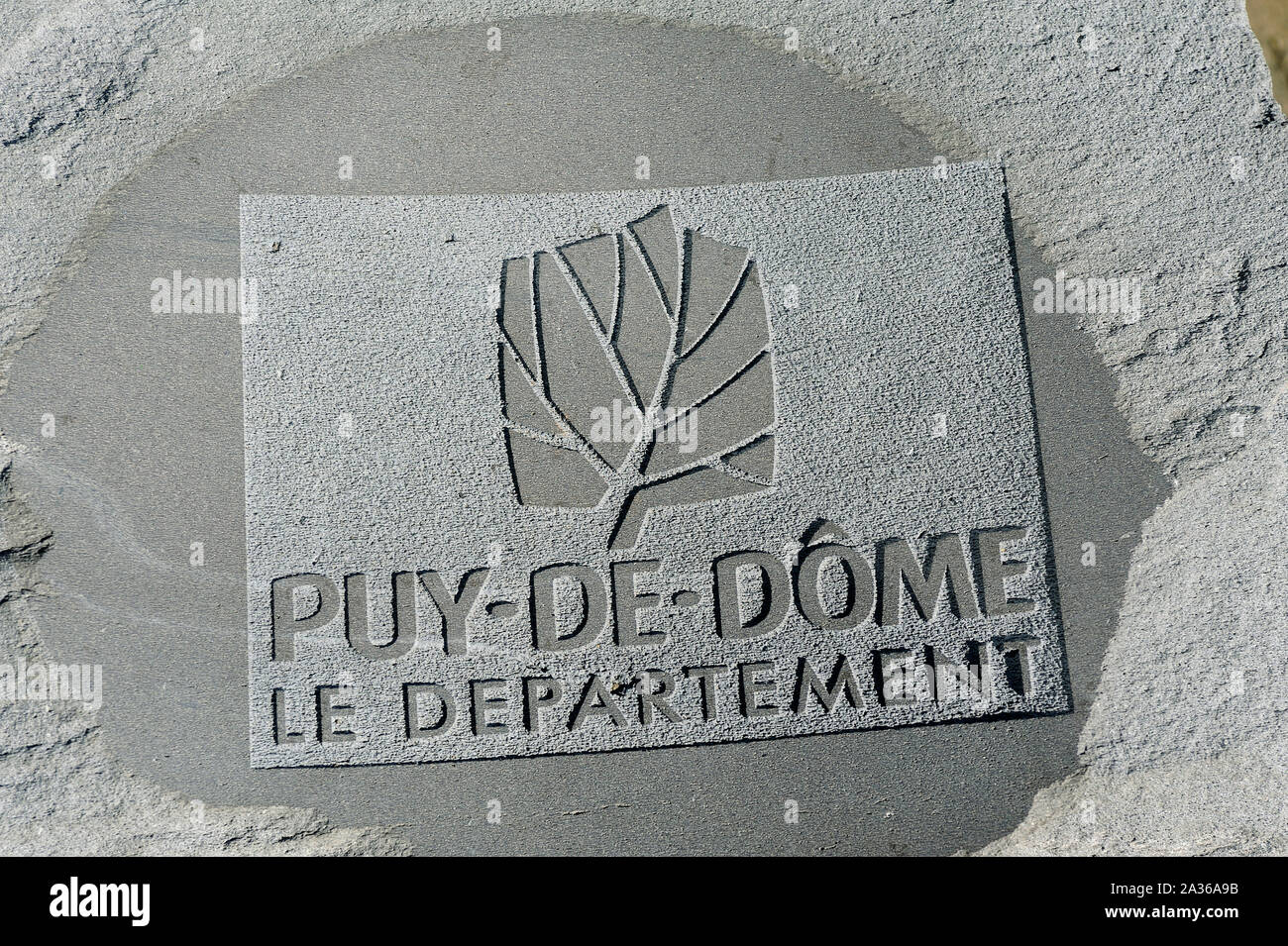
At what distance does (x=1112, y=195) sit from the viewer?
110 inches

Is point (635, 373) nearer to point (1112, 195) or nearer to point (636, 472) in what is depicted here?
point (636, 472)

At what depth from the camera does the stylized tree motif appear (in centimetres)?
268

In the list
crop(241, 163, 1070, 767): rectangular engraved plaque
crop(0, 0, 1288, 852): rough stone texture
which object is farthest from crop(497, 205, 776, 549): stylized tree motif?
crop(0, 0, 1288, 852): rough stone texture

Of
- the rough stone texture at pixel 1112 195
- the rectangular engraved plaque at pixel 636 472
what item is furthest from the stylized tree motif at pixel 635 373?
the rough stone texture at pixel 1112 195

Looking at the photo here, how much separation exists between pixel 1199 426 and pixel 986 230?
891 millimetres

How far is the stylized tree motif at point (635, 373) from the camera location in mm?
2678

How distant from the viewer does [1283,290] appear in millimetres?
2748

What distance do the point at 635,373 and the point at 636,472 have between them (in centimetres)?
31

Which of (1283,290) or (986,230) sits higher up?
(986,230)

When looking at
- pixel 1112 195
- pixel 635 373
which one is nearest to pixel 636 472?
pixel 635 373

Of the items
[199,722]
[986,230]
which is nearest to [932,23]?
[986,230]

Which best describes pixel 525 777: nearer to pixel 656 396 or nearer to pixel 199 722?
pixel 199 722

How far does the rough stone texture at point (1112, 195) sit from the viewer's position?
102 inches

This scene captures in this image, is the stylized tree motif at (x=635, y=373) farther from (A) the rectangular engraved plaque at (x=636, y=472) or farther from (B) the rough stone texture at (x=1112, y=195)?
(B) the rough stone texture at (x=1112, y=195)
